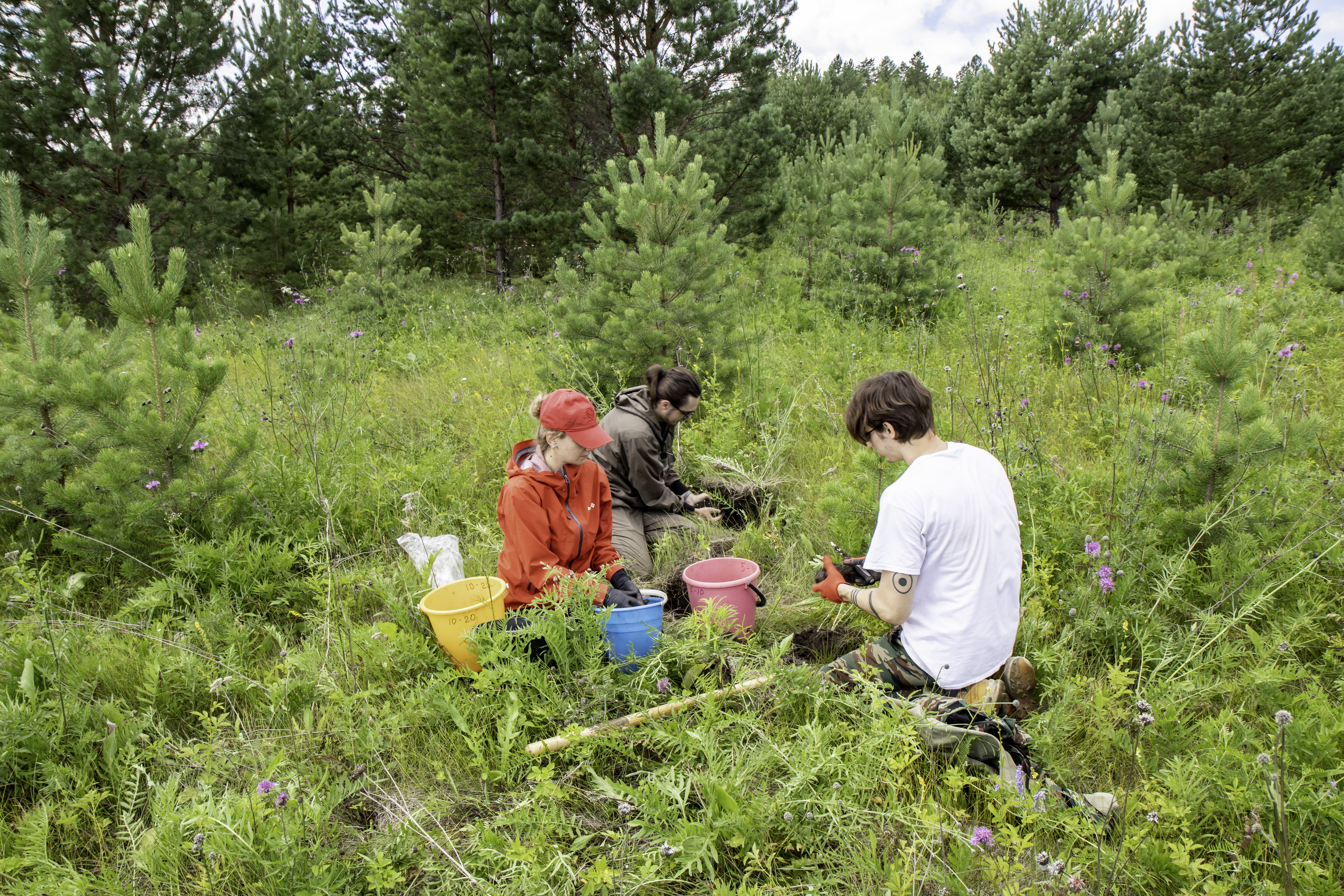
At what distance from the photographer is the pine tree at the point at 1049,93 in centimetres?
1383

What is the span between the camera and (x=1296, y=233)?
11766 mm

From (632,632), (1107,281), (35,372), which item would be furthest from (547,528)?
(1107,281)

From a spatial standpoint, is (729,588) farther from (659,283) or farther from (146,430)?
(146,430)

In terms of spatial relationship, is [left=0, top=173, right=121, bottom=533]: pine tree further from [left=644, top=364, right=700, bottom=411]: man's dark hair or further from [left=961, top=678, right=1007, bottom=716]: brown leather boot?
[left=961, top=678, right=1007, bottom=716]: brown leather boot

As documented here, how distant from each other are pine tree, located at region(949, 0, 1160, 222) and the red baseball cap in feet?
47.3

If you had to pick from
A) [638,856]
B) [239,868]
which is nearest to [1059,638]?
[638,856]

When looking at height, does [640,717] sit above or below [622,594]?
below

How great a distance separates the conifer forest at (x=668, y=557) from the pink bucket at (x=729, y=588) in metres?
0.12

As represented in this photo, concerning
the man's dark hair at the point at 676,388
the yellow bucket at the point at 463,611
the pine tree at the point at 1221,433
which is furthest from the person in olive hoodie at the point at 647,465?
the pine tree at the point at 1221,433

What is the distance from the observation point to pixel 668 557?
12.4 ft

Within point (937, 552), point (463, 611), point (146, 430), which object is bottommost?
point (463, 611)

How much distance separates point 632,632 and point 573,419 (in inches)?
34.9

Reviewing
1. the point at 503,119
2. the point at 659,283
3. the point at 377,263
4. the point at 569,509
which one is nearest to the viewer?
the point at 569,509

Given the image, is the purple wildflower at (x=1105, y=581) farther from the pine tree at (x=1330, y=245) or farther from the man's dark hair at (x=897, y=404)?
the pine tree at (x=1330, y=245)
